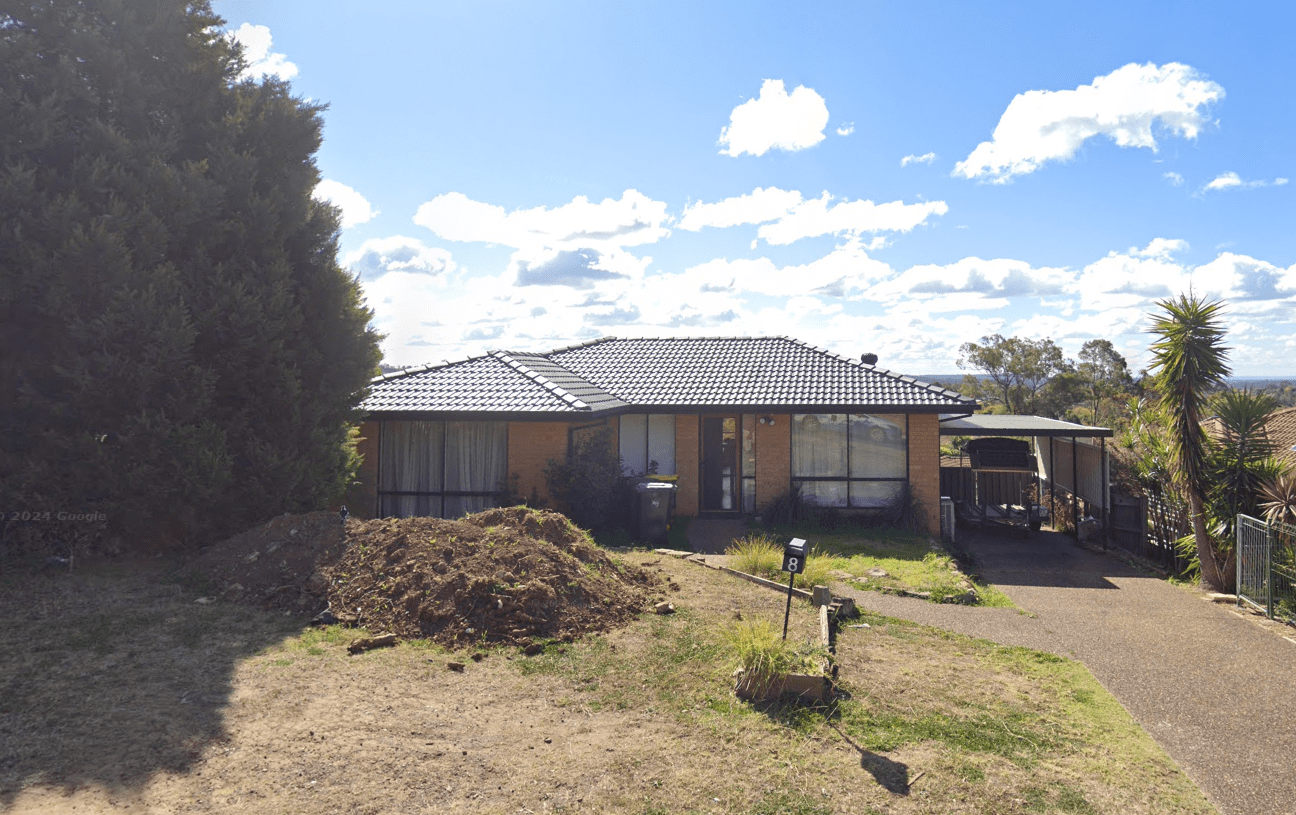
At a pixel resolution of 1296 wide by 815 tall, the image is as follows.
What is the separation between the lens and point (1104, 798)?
15.5 ft

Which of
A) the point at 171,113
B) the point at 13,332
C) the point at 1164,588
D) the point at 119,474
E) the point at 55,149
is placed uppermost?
the point at 171,113

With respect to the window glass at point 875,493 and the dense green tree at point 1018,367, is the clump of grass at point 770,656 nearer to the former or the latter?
the window glass at point 875,493

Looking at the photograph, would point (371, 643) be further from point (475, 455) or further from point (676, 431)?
point (676, 431)

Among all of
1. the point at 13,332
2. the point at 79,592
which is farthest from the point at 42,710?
the point at 13,332

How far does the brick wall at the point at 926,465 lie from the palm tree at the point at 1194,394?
427 centimetres

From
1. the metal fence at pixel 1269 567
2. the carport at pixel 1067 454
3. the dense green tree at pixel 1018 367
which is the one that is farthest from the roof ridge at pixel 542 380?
the dense green tree at pixel 1018 367

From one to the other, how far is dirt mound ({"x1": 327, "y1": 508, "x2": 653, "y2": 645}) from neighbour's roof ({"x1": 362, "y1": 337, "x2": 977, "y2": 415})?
462cm

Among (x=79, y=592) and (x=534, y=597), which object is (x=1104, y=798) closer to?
(x=534, y=597)

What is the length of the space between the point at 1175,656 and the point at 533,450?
1018cm

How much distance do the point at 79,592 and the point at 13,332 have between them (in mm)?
3373

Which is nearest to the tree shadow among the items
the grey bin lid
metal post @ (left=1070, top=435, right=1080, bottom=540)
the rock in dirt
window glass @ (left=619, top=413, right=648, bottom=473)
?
the rock in dirt

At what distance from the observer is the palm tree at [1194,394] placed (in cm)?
1162

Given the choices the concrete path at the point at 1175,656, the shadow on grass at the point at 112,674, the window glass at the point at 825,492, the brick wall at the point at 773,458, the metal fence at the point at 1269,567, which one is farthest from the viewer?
the brick wall at the point at 773,458

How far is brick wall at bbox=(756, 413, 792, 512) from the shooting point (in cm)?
1600
